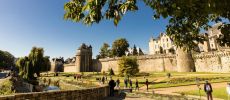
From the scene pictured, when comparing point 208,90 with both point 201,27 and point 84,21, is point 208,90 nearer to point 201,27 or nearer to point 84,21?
point 201,27

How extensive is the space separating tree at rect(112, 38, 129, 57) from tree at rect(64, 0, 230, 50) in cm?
8595

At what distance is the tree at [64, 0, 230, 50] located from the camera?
17.4ft

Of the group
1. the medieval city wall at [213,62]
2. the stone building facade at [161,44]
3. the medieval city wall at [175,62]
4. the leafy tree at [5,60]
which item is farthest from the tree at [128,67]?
the leafy tree at [5,60]

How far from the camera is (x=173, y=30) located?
31.0 ft

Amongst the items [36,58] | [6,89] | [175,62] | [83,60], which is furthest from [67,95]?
[83,60]

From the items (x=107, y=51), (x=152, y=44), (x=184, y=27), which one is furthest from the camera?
(x=152, y=44)

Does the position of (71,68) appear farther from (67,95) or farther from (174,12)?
(174,12)

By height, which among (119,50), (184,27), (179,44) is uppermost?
(119,50)

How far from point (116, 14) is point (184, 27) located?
4.61 m

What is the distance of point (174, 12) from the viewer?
6.83 meters

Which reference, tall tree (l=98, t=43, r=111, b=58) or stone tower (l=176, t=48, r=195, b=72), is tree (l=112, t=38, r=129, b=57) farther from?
stone tower (l=176, t=48, r=195, b=72)

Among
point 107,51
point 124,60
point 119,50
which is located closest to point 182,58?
point 124,60

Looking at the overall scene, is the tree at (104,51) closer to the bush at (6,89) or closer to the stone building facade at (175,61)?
the stone building facade at (175,61)

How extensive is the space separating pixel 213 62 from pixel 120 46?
39733 mm
